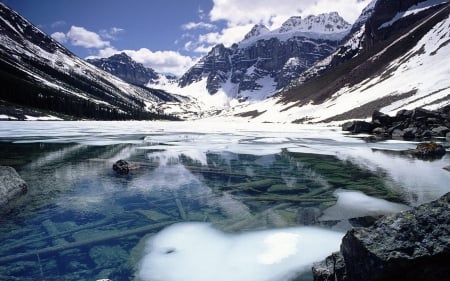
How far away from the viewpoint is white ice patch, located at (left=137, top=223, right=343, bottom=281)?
25.4 ft

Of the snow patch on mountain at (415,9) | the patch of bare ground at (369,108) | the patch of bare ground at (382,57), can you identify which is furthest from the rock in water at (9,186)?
the snow patch on mountain at (415,9)

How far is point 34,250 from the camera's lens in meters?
8.77

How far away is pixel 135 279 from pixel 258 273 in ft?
Result: 9.27

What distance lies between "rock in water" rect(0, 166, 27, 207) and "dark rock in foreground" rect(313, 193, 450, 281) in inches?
478

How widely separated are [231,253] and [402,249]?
4.46 meters

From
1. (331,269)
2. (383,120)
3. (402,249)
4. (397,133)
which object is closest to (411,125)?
(397,133)

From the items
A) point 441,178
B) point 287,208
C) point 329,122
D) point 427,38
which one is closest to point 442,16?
point 427,38

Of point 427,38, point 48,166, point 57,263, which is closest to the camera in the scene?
point 57,263

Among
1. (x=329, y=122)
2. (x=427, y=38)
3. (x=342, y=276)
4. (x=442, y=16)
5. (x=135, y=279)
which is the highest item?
(x=442, y=16)

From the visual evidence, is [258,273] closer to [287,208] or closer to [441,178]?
[287,208]

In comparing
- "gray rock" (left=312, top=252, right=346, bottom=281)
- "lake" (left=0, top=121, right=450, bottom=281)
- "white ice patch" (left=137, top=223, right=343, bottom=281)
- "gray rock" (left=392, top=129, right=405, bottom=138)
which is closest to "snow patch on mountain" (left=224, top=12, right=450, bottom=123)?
"gray rock" (left=392, top=129, right=405, bottom=138)

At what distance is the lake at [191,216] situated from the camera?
810 cm

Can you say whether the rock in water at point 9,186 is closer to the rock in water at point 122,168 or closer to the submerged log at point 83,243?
the submerged log at point 83,243

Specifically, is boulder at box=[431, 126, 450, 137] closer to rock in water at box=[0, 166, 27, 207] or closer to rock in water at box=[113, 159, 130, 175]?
rock in water at box=[113, 159, 130, 175]
